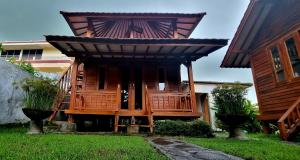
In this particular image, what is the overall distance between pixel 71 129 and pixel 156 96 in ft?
13.7

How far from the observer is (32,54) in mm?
30016

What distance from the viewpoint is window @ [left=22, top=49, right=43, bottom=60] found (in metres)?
29.8

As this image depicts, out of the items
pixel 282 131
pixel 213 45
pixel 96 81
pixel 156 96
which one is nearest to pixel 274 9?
pixel 213 45

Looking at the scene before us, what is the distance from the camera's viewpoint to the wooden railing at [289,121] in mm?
6379

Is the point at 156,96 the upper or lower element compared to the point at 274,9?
lower

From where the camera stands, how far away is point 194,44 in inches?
389

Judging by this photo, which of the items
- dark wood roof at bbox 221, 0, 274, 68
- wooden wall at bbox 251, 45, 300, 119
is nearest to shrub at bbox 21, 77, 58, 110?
dark wood roof at bbox 221, 0, 274, 68

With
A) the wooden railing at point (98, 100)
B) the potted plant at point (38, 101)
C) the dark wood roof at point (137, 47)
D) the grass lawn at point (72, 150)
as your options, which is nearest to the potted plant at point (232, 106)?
the grass lawn at point (72, 150)

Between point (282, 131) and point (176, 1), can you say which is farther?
point (176, 1)

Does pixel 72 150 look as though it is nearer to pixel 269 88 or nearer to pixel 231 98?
pixel 231 98

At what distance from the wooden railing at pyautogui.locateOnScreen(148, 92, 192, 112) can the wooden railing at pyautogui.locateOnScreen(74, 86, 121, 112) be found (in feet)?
5.79

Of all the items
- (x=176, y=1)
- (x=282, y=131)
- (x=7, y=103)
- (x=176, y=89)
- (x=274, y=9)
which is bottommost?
(x=282, y=131)

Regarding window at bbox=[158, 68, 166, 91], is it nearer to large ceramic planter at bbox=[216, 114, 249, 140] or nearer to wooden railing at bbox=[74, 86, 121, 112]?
wooden railing at bbox=[74, 86, 121, 112]

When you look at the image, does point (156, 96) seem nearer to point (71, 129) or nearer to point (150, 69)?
point (150, 69)
